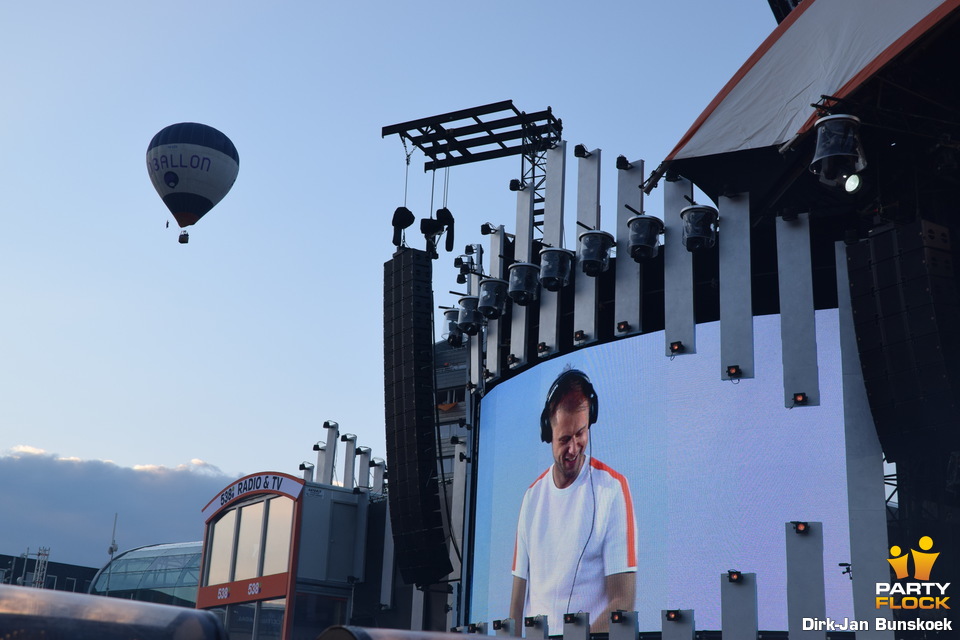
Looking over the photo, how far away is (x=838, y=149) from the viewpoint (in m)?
15.5

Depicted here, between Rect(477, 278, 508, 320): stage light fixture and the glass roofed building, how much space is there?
2418 cm

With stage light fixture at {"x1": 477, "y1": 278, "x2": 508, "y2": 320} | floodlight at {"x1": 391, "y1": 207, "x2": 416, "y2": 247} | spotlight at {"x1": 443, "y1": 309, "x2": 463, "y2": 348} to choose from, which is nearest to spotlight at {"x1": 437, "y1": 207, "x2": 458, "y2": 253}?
floodlight at {"x1": 391, "y1": 207, "x2": 416, "y2": 247}

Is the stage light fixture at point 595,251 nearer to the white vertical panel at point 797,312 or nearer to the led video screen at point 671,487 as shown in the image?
the led video screen at point 671,487

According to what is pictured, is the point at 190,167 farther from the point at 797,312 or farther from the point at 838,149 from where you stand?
the point at 838,149

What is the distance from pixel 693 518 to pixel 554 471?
3.59 m

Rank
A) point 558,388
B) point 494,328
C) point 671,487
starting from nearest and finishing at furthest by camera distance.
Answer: point 671,487 < point 558,388 < point 494,328

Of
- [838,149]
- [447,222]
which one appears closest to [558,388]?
[447,222]

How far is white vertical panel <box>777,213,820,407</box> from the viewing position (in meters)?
18.4

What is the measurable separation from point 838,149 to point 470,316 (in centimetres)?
1023

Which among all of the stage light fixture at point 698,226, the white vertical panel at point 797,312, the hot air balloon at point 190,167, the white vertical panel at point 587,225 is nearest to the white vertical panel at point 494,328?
the white vertical panel at point 587,225

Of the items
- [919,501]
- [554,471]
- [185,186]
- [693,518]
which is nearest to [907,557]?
[919,501]

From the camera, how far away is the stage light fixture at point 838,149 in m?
15.5

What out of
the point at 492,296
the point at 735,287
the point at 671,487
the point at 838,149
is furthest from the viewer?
the point at 492,296

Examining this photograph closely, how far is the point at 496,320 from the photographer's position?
81.7 feet
